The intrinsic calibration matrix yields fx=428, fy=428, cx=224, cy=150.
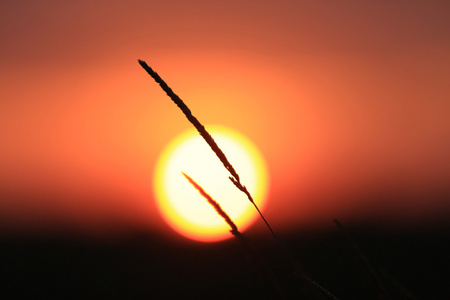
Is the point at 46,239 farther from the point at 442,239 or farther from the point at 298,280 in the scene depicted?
the point at 298,280

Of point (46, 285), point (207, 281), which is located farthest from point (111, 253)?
point (207, 281)

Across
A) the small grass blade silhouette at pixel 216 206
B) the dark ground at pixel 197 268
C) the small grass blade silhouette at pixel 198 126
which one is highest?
the dark ground at pixel 197 268

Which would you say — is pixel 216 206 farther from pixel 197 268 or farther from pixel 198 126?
pixel 197 268

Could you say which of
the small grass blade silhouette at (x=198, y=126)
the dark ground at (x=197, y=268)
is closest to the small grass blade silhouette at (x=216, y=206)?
the small grass blade silhouette at (x=198, y=126)

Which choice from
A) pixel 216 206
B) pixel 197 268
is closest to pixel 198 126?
pixel 216 206

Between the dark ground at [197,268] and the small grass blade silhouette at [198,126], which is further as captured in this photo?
the dark ground at [197,268]

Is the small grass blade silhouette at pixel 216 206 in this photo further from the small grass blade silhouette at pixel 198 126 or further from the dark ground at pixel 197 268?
the dark ground at pixel 197 268

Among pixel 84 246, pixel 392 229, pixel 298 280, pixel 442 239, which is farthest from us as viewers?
pixel 84 246

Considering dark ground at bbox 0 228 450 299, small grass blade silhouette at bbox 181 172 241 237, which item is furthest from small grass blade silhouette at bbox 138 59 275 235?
dark ground at bbox 0 228 450 299
